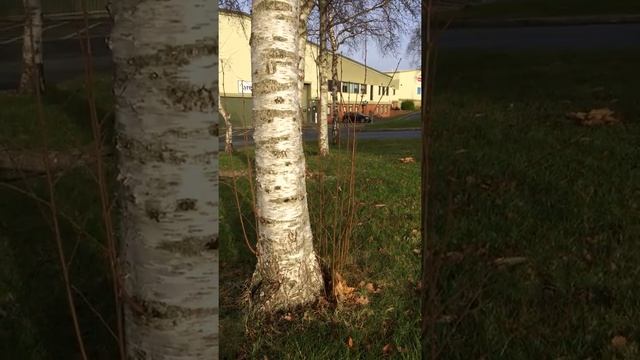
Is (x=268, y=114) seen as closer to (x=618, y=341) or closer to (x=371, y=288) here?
(x=371, y=288)

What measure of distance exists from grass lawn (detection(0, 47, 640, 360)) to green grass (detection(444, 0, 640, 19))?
1011cm

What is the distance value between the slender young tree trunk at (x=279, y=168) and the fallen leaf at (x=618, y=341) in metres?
1.67

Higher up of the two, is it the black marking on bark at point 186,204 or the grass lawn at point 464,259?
the black marking on bark at point 186,204

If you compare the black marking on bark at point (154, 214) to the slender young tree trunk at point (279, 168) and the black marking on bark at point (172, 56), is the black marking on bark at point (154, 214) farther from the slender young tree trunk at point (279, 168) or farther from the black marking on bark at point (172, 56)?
the slender young tree trunk at point (279, 168)

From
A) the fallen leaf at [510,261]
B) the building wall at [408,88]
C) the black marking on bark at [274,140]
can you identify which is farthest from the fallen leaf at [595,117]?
the building wall at [408,88]

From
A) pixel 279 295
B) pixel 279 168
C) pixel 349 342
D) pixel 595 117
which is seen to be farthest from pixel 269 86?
pixel 595 117

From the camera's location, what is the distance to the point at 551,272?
142 inches

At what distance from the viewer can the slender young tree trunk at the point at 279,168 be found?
126 inches

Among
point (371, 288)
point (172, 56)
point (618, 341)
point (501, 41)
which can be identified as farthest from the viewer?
point (501, 41)

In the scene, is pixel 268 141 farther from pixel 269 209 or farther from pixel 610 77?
pixel 610 77

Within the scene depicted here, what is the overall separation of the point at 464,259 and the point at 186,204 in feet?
9.54

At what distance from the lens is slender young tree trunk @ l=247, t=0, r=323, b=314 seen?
3203 millimetres

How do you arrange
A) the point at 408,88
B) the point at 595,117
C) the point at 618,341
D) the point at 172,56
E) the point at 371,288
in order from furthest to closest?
the point at 408,88 < the point at 595,117 < the point at 371,288 < the point at 618,341 < the point at 172,56

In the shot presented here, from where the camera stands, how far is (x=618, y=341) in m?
2.81
